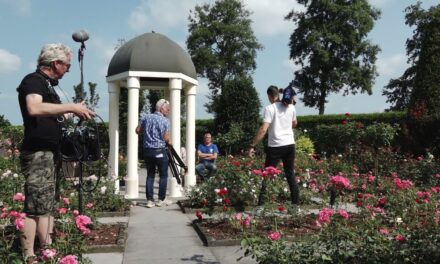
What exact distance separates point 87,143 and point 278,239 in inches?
73.2

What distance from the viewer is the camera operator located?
3363 mm

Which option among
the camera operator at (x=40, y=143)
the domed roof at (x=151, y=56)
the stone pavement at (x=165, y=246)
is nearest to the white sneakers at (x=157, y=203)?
the stone pavement at (x=165, y=246)

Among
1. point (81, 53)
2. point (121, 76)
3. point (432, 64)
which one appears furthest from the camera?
point (432, 64)

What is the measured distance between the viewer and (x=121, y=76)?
8695 millimetres

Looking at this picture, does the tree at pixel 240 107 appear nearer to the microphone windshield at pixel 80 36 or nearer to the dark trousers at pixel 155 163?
the dark trousers at pixel 155 163

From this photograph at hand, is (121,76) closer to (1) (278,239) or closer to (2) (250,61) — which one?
(1) (278,239)

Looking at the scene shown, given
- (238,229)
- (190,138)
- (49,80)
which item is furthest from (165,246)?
(190,138)

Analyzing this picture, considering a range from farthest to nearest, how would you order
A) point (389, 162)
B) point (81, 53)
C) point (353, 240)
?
point (389, 162) → point (81, 53) → point (353, 240)

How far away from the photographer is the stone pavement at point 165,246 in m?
4.17

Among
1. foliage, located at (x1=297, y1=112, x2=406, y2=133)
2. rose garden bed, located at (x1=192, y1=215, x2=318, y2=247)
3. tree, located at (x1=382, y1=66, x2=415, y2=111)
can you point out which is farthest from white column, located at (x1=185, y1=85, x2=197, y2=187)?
tree, located at (x1=382, y1=66, x2=415, y2=111)

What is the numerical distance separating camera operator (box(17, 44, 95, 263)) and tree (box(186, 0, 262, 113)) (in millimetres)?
41190

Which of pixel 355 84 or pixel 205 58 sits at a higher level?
pixel 205 58

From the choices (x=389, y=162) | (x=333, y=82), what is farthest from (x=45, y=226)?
(x=333, y=82)

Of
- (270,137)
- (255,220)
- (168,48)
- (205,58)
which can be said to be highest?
(205,58)
